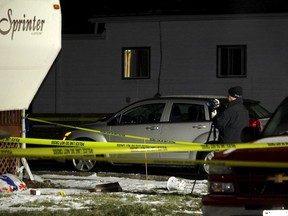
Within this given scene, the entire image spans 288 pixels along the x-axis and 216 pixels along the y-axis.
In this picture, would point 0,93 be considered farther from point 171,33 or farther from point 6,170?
point 171,33

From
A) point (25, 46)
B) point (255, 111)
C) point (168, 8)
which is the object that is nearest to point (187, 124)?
point (255, 111)

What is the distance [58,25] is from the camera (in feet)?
39.2

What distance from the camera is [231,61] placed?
80.8ft

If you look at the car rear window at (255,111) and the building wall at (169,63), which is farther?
the building wall at (169,63)

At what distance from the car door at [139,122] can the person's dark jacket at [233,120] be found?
334 cm

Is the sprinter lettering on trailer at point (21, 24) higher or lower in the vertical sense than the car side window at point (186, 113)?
higher

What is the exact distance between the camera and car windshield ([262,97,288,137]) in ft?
30.4

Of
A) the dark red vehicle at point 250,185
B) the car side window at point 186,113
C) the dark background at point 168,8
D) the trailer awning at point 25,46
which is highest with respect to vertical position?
the dark background at point 168,8

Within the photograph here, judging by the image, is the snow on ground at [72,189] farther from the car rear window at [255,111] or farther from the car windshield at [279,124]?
the car windshield at [279,124]

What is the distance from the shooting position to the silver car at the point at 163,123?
615 inches

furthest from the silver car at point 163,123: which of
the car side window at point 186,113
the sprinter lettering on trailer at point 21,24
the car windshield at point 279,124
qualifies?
the car windshield at point 279,124

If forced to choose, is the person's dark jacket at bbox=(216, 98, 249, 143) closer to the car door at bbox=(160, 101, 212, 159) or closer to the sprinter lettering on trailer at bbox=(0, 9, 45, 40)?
the car door at bbox=(160, 101, 212, 159)

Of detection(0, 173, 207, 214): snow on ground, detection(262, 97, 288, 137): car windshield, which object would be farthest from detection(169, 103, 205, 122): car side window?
detection(262, 97, 288, 137): car windshield

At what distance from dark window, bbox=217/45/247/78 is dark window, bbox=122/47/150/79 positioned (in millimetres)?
2263
